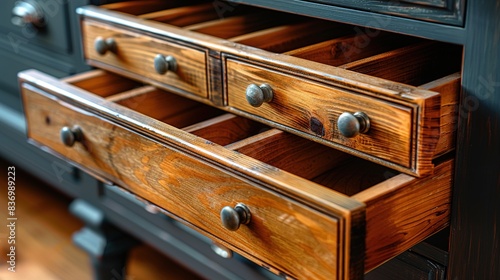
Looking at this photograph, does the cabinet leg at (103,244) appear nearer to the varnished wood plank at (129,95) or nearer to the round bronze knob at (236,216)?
the varnished wood plank at (129,95)

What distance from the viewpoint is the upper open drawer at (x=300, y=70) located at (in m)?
0.75

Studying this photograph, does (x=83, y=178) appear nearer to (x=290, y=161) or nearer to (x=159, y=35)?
(x=159, y=35)

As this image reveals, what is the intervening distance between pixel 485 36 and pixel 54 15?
0.76 metres

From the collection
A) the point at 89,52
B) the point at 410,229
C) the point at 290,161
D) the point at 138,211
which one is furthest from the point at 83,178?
the point at 410,229

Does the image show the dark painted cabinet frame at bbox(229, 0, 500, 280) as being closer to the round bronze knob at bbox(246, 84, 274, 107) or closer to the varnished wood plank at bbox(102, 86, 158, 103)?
the round bronze knob at bbox(246, 84, 274, 107)

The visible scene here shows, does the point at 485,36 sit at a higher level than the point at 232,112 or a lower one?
higher

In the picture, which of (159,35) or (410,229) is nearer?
(410,229)

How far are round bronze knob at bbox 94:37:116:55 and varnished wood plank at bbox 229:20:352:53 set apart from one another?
0.18 metres

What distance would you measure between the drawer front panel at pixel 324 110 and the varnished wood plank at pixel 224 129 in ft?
0.09

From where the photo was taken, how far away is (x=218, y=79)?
932 millimetres

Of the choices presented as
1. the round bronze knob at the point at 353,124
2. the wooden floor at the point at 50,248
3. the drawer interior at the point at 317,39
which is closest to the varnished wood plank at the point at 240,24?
the drawer interior at the point at 317,39

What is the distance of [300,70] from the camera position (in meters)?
0.82

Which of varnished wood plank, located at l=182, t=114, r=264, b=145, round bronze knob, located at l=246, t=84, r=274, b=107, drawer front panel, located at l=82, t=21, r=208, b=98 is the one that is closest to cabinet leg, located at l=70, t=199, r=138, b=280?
drawer front panel, located at l=82, t=21, r=208, b=98

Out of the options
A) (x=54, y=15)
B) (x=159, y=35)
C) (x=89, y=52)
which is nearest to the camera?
(x=159, y=35)
